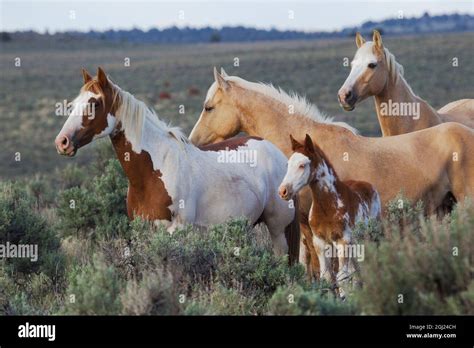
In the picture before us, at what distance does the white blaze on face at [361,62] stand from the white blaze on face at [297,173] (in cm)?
277

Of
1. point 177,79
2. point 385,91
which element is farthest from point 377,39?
point 177,79

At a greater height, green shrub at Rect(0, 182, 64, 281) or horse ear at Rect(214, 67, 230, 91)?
horse ear at Rect(214, 67, 230, 91)

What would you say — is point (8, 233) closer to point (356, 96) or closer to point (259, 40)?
point (356, 96)

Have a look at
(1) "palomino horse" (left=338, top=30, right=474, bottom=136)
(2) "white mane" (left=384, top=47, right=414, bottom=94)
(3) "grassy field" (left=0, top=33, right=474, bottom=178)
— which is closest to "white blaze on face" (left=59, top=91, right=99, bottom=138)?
(1) "palomino horse" (left=338, top=30, right=474, bottom=136)

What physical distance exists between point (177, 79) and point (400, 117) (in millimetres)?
43488

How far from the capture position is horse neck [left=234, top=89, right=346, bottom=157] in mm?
9656

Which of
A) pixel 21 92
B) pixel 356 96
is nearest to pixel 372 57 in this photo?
pixel 356 96

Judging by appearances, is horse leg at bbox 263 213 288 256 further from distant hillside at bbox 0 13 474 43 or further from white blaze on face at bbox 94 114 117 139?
distant hillside at bbox 0 13 474 43

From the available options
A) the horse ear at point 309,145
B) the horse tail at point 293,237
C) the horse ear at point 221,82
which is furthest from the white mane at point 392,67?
the horse ear at point 309,145

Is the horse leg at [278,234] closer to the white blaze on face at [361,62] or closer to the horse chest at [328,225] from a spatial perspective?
the horse chest at [328,225]

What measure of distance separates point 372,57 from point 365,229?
3614mm

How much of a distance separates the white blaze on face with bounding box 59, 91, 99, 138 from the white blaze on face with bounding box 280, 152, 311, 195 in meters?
1.84

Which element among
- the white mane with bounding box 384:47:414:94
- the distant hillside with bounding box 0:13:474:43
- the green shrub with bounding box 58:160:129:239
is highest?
the distant hillside with bounding box 0:13:474:43

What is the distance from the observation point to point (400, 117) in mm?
11070
